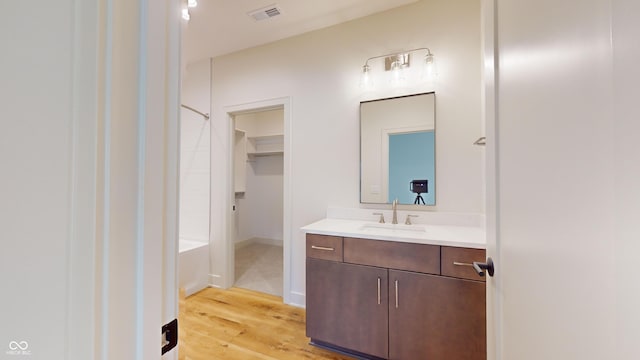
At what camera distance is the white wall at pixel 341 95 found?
199 cm

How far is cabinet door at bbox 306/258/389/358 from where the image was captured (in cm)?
169

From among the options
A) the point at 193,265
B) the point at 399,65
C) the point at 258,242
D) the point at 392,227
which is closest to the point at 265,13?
the point at 399,65

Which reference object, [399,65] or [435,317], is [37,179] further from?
[399,65]

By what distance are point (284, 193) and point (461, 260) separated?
170cm

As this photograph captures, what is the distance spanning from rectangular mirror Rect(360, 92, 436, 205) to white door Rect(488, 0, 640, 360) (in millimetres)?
1382

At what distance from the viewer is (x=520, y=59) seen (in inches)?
26.5

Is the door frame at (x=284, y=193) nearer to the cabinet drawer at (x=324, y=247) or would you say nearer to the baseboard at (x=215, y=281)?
the baseboard at (x=215, y=281)

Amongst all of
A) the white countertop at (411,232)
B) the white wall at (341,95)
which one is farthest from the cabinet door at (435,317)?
the white wall at (341,95)

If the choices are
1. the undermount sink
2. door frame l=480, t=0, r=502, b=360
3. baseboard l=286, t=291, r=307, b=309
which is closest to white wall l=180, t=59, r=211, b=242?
baseboard l=286, t=291, r=307, b=309

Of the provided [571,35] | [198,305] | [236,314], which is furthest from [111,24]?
[198,305]

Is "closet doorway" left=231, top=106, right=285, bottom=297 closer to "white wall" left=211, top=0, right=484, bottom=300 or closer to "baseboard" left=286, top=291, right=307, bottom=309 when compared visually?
"white wall" left=211, top=0, right=484, bottom=300

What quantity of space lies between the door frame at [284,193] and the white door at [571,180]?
81.3 inches

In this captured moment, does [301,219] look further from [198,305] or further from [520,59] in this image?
[520,59]

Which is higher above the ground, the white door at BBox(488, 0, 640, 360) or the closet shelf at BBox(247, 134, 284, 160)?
the closet shelf at BBox(247, 134, 284, 160)
